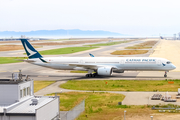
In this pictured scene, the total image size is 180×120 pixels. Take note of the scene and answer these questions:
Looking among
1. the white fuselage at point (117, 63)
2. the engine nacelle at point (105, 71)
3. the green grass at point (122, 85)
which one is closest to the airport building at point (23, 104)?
the green grass at point (122, 85)

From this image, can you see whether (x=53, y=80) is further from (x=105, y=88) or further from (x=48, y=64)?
(x=105, y=88)

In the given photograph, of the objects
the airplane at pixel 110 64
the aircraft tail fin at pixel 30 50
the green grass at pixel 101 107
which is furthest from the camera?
the aircraft tail fin at pixel 30 50

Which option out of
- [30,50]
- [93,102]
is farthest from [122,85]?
[30,50]

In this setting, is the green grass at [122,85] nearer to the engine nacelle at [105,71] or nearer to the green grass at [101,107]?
the engine nacelle at [105,71]

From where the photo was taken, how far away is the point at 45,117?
21172 mm

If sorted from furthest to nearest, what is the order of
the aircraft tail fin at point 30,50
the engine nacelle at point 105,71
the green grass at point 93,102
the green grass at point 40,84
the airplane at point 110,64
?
the aircraft tail fin at point 30,50, the airplane at point 110,64, the engine nacelle at point 105,71, the green grass at point 40,84, the green grass at point 93,102

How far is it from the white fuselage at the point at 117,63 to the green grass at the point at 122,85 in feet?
19.0

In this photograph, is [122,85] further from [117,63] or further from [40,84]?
[40,84]

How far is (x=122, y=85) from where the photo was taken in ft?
158

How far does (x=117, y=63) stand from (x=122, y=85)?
1059cm

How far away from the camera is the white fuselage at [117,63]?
57.0 metres

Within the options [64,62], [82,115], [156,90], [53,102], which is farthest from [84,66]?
[53,102]

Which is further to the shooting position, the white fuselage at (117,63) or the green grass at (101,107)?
the white fuselage at (117,63)

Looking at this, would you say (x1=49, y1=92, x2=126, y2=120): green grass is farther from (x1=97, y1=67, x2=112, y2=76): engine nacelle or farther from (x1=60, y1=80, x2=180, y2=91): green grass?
(x1=97, y1=67, x2=112, y2=76): engine nacelle
